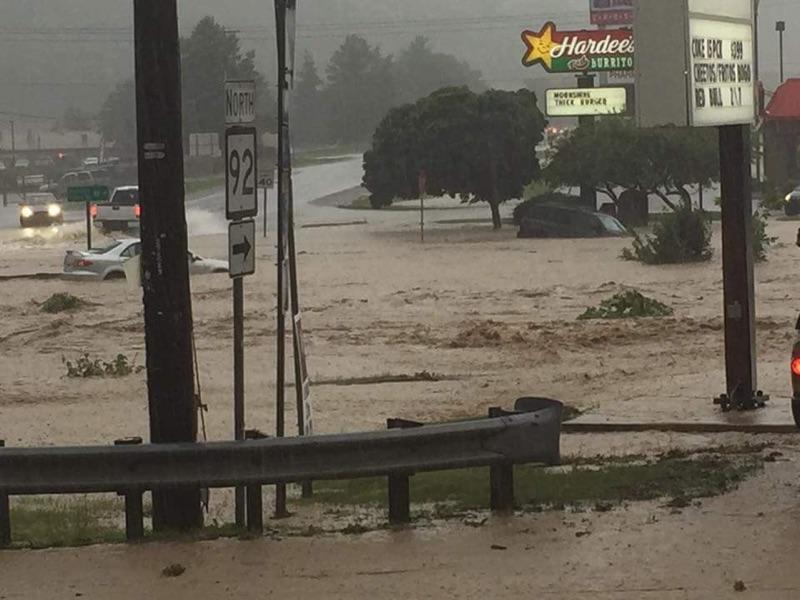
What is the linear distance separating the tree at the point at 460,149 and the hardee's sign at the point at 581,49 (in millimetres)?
3505

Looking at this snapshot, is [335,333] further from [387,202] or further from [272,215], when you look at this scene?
[272,215]

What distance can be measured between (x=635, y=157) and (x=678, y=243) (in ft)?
47.5

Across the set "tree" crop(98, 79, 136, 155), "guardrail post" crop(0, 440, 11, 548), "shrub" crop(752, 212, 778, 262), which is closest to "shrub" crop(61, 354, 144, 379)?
"guardrail post" crop(0, 440, 11, 548)

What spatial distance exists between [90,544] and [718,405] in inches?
322

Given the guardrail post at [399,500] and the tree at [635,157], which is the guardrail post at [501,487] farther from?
the tree at [635,157]

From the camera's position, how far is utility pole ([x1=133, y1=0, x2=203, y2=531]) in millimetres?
10102

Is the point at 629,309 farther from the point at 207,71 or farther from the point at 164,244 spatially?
the point at 207,71

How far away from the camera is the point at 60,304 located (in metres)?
36.4

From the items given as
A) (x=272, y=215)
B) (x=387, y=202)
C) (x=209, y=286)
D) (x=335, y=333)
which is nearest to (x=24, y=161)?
(x=272, y=215)

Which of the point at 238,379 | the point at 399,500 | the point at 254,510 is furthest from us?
the point at 238,379

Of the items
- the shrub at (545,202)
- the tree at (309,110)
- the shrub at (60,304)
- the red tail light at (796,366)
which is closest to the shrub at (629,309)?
the shrub at (60,304)

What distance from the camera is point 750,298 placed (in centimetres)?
1589

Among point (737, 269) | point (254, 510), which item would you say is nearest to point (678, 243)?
point (737, 269)

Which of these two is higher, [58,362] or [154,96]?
[154,96]
